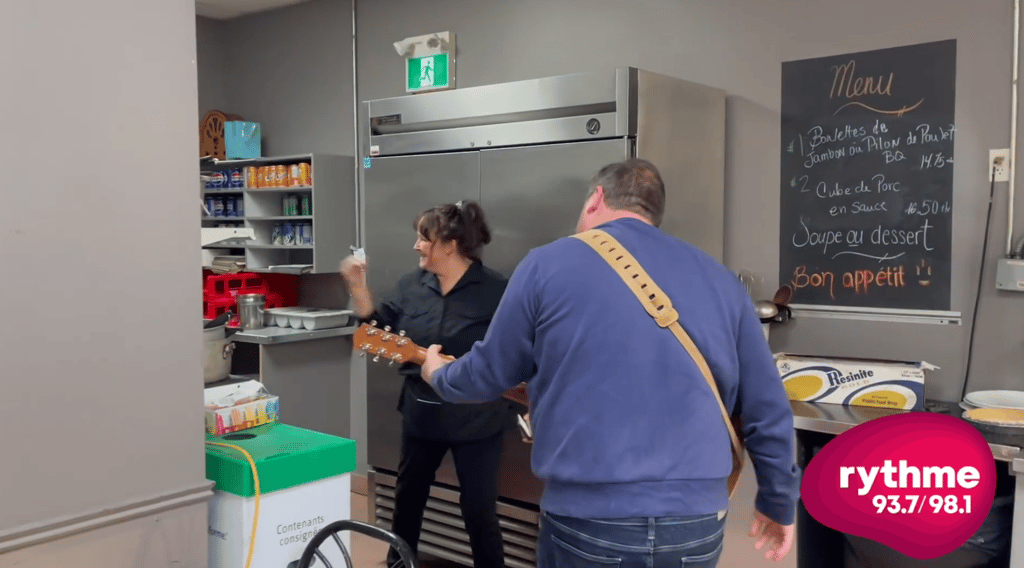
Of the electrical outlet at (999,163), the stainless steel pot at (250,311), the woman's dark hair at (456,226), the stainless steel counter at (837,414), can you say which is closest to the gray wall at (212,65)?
the stainless steel pot at (250,311)

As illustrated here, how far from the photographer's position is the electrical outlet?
2.70 meters

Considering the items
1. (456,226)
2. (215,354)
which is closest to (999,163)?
(456,226)

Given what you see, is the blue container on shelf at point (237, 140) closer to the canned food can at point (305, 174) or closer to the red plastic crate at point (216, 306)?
the canned food can at point (305, 174)

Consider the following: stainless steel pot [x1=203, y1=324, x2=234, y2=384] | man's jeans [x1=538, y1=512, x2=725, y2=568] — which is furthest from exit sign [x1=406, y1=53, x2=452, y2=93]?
man's jeans [x1=538, y1=512, x2=725, y2=568]

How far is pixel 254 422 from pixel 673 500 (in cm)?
101

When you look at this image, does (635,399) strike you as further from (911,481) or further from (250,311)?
(250,311)

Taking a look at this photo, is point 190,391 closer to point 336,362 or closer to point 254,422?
point 254,422

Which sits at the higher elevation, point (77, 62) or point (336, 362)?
point (77, 62)

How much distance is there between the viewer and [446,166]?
3.36 metres

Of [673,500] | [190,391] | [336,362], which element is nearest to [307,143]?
[336,362]

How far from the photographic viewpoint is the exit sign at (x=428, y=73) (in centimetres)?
404

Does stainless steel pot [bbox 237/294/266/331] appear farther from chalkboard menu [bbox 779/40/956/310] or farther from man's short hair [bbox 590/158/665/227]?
man's short hair [bbox 590/158/665/227]

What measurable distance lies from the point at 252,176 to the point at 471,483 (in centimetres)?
233

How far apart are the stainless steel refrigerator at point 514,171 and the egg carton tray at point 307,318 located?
0.75 meters
